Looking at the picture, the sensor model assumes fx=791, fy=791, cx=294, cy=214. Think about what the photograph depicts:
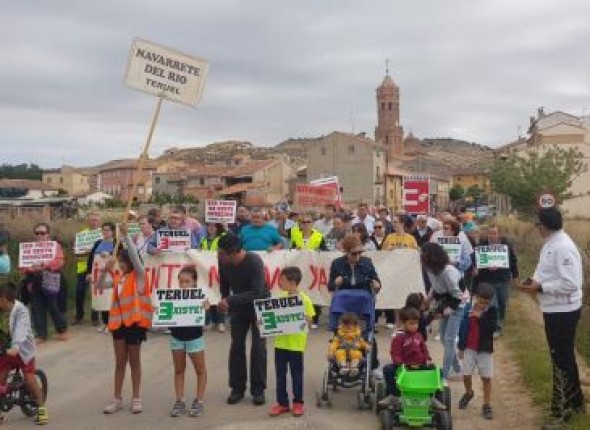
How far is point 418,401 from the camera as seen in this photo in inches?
301

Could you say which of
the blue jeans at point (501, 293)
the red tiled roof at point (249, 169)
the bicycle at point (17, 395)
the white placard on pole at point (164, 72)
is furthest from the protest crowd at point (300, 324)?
the red tiled roof at point (249, 169)

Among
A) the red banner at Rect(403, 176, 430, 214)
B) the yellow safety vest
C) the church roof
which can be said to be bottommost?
the yellow safety vest

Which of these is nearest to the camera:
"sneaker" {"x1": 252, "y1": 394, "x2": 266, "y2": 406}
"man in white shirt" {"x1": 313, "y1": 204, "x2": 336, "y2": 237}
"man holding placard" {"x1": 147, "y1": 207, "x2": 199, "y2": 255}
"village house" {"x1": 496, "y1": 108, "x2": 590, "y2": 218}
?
"sneaker" {"x1": 252, "y1": 394, "x2": 266, "y2": 406}

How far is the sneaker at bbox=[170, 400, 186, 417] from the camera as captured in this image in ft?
28.4

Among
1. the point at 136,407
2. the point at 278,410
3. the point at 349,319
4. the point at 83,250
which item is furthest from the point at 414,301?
the point at 83,250

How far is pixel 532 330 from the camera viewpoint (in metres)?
13.8

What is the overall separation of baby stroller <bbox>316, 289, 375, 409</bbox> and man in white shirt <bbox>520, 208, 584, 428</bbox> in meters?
2.01

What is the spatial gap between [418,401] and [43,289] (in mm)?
7761

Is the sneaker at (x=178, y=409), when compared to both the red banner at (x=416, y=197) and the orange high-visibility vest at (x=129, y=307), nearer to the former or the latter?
the orange high-visibility vest at (x=129, y=307)

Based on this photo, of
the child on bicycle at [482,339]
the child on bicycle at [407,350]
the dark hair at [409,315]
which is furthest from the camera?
the child on bicycle at [482,339]

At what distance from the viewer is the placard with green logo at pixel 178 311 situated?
8.55 m

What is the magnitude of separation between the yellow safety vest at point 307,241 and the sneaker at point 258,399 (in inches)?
218

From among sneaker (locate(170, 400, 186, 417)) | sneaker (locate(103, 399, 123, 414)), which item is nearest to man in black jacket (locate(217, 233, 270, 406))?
sneaker (locate(170, 400, 186, 417))

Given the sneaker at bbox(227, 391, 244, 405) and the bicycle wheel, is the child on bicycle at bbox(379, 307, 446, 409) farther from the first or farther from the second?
the bicycle wheel
